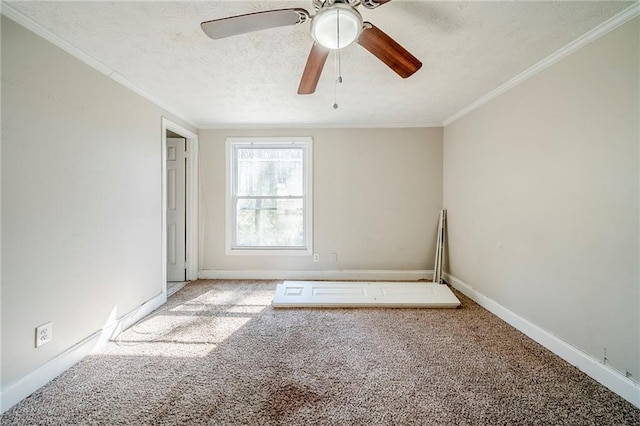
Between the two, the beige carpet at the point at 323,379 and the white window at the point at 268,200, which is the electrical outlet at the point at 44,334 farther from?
the white window at the point at 268,200

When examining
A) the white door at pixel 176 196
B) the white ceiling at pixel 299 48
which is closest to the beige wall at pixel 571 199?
the white ceiling at pixel 299 48

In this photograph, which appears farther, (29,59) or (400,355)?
(400,355)

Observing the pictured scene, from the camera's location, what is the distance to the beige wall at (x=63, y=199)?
4.84ft

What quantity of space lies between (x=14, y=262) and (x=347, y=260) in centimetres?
312

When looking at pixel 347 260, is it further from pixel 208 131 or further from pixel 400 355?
pixel 208 131

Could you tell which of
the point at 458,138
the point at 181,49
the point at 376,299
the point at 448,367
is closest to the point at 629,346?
the point at 448,367

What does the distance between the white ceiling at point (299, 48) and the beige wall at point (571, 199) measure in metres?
0.30

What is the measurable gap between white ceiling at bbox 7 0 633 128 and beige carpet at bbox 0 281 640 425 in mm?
2198

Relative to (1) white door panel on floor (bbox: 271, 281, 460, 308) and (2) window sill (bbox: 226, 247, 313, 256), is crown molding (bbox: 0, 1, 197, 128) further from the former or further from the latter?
(1) white door panel on floor (bbox: 271, 281, 460, 308)

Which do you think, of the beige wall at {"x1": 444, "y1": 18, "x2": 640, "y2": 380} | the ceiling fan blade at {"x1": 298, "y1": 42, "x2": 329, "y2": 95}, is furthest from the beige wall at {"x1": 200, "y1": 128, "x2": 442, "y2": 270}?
the ceiling fan blade at {"x1": 298, "y1": 42, "x2": 329, "y2": 95}

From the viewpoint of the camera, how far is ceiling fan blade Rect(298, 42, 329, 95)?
4.85ft

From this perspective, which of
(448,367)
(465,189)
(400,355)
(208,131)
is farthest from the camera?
(208,131)

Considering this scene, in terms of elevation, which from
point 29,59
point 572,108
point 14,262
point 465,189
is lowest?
point 14,262

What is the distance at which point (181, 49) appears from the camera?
1.82 metres
